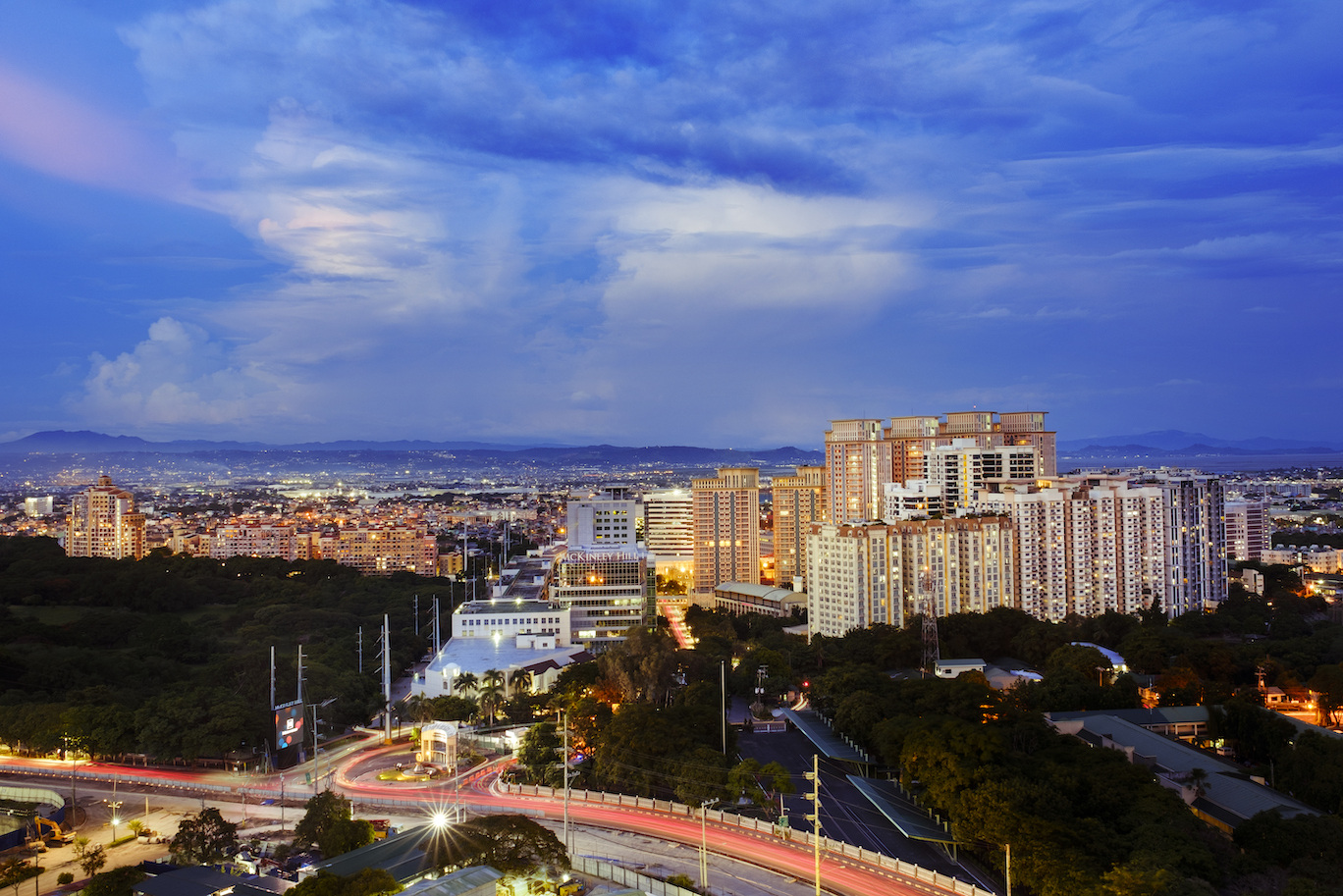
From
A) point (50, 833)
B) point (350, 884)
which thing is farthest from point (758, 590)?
point (350, 884)

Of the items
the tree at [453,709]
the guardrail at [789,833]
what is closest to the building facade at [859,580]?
the tree at [453,709]

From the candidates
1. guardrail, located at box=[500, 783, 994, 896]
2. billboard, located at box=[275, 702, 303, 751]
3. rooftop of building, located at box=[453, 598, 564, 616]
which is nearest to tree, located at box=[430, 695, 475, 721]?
billboard, located at box=[275, 702, 303, 751]

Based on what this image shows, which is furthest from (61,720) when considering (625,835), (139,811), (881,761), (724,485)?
(724,485)

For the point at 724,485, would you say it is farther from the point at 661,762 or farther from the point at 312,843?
the point at 312,843

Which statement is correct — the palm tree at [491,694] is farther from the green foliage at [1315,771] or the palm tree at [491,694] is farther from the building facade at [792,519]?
the building facade at [792,519]

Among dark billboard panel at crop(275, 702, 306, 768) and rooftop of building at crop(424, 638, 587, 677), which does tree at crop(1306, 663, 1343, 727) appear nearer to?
rooftop of building at crop(424, 638, 587, 677)

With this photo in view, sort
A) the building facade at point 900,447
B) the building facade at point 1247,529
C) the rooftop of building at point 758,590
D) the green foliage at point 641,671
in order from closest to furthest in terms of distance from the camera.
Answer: the green foliage at point 641,671 < the rooftop of building at point 758,590 < the building facade at point 900,447 < the building facade at point 1247,529
